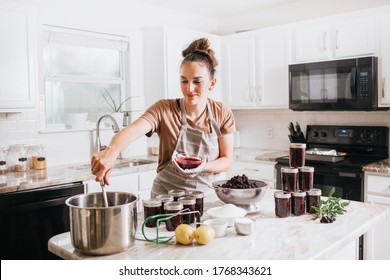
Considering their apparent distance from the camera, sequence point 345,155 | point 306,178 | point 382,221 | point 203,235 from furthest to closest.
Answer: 1. point 345,155
2. point 382,221
3. point 306,178
4. point 203,235

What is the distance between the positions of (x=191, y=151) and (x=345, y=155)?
2.11 metres

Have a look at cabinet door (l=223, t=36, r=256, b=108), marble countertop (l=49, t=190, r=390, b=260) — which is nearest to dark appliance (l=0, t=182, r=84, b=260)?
marble countertop (l=49, t=190, r=390, b=260)

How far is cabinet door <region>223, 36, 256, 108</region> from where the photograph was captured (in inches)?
170

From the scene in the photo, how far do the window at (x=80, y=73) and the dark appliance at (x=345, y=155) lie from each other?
→ 6.07 ft

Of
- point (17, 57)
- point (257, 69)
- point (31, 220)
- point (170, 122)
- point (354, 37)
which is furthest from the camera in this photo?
point (257, 69)

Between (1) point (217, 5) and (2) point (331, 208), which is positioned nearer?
(2) point (331, 208)

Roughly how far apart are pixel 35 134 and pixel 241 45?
227cm

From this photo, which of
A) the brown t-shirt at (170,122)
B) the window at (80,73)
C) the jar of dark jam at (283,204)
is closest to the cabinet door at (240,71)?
the window at (80,73)

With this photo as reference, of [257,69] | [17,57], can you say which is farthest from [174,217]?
[257,69]

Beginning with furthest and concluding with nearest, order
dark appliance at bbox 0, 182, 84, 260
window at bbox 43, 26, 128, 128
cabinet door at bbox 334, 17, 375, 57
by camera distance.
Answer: window at bbox 43, 26, 128, 128 < cabinet door at bbox 334, 17, 375, 57 < dark appliance at bbox 0, 182, 84, 260

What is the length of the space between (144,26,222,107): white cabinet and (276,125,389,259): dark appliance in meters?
1.30

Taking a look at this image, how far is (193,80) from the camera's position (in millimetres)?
2070

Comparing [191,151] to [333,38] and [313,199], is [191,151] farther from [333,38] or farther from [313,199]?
[333,38]

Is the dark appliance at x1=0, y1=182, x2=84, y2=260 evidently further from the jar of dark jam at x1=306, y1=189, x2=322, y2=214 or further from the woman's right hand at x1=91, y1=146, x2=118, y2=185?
the jar of dark jam at x1=306, y1=189, x2=322, y2=214
